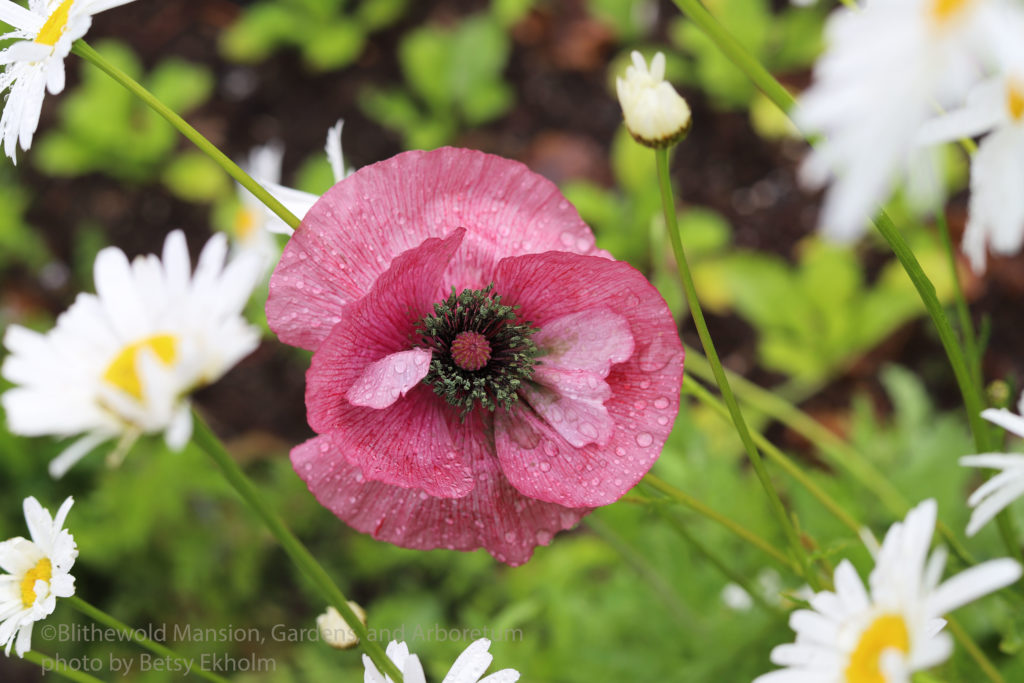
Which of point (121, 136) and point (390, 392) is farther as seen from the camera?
point (121, 136)

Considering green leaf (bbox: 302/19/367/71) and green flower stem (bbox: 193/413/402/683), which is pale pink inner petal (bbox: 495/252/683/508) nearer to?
green flower stem (bbox: 193/413/402/683)

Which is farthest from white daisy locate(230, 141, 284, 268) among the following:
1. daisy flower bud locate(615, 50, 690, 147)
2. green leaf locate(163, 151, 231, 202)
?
daisy flower bud locate(615, 50, 690, 147)

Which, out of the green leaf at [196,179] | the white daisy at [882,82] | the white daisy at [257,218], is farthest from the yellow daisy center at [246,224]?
the white daisy at [882,82]

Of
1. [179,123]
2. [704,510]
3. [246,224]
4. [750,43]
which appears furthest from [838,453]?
[750,43]

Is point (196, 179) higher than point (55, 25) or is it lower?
higher

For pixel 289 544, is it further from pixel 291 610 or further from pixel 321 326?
pixel 291 610

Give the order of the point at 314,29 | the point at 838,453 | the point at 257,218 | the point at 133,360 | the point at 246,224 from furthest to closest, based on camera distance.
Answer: the point at 314,29 → the point at 246,224 → the point at 257,218 → the point at 838,453 → the point at 133,360

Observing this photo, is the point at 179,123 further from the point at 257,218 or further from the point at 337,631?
the point at 257,218
